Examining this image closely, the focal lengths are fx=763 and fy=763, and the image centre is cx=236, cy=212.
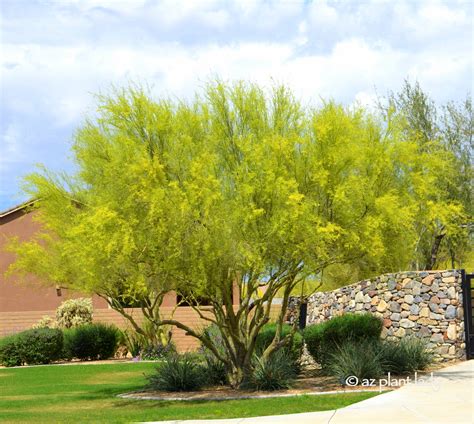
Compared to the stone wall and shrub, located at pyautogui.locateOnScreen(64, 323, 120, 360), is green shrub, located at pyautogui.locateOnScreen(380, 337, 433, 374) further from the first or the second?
shrub, located at pyautogui.locateOnScreen(64, 323, 120, 360)

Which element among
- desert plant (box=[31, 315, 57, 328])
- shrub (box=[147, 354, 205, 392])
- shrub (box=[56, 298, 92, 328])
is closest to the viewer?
shrub (box=[147, 354, 205, 392])

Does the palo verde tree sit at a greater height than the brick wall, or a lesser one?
greater

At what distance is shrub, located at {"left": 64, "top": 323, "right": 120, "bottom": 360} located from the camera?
30.1 meters

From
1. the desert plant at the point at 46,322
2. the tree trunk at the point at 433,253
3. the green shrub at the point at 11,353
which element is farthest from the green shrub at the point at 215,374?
the desert plant at the point at 46,322

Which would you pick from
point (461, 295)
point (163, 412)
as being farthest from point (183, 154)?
point (461, 295)

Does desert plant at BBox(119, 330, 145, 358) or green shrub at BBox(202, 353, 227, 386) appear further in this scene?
desert plant at BBox(119, 330, 145, 358)

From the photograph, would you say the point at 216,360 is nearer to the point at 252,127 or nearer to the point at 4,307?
the point at 252,127

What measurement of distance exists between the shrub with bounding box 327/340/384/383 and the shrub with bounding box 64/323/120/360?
49.3 feet

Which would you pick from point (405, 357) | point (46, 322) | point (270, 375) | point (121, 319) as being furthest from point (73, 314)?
point (405, 357)

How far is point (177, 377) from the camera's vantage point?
17203 mm

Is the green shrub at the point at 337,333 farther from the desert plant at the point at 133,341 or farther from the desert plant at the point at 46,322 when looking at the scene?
the desert plant at the point at 46,322

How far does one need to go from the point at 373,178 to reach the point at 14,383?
12.0m

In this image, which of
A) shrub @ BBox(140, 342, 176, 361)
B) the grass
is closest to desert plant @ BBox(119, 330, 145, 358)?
shrub @ BBox(140, 342, 176, 361)

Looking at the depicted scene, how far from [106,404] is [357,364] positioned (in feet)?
17.8
